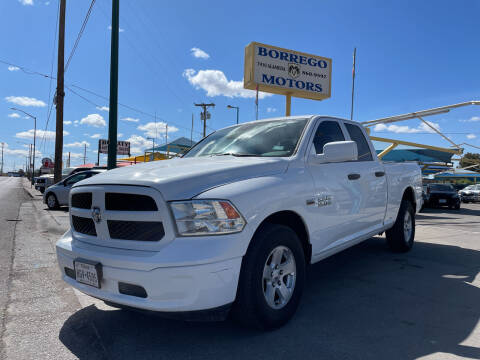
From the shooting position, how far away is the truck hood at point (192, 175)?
8.43ft

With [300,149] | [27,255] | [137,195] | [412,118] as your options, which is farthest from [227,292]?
[412,118]

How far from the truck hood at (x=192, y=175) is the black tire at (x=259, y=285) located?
0.48 metres

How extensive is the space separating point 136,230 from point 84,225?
2.19ft

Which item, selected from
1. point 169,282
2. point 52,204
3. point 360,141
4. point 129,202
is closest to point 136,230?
point 129,202

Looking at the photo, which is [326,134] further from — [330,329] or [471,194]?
[471,194]

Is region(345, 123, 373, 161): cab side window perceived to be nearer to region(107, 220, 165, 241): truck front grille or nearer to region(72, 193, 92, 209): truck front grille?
region(107, 220, 165, 241): truck front grille

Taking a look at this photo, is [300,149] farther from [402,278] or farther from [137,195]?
[402,278]

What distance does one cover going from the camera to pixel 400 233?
225 inches

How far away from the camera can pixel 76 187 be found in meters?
3.15

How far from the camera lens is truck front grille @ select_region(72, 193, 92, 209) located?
2977 mm

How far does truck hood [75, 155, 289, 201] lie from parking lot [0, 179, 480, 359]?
117 centimetres

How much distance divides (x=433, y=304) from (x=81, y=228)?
3.38 m

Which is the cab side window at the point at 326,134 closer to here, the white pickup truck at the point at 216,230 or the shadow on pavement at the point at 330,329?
the white pickup truck at the point at 216,230

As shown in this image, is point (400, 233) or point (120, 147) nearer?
point (400, 233)
